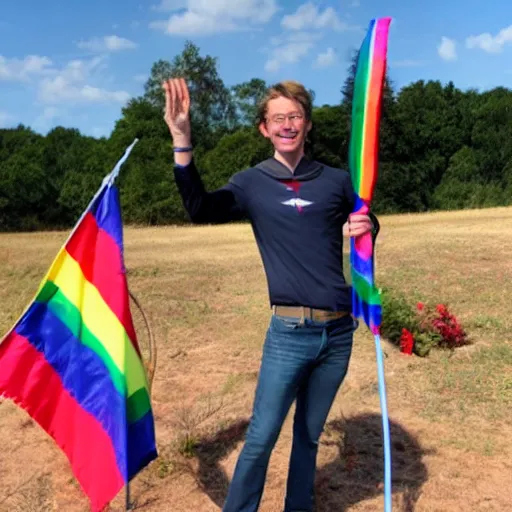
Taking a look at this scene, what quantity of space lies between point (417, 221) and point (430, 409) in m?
13.6

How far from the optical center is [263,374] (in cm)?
265

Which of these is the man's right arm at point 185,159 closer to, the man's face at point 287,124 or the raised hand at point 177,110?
the raised hand at point 177,110

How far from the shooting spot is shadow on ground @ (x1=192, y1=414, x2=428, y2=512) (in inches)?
134

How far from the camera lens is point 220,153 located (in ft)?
102

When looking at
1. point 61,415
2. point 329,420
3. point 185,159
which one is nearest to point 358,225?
point 185,159

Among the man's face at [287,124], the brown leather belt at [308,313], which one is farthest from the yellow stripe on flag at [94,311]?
the man's face at [287,124]

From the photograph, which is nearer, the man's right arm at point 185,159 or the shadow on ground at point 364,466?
the man's right arm at point 185,159

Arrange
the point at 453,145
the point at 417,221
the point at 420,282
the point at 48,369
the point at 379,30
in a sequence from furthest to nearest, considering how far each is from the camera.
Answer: the point at 453,145, the point at 417,221, the point at 420,282, the point at 48,369, the point at 379,30

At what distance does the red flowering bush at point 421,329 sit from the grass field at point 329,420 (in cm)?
12

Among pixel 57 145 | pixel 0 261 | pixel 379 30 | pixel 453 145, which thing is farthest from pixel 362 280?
pixel 453 145

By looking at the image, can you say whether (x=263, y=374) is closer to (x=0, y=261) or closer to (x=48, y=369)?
(x=48, y=369)

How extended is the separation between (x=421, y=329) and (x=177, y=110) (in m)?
3.86

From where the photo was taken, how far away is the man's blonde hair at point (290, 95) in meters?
2.54

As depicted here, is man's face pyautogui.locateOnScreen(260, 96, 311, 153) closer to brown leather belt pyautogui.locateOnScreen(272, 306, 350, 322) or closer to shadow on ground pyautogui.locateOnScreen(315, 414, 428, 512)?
brown leather belt pyautogui.locateOnScreen(272, 306, 350, 322)
